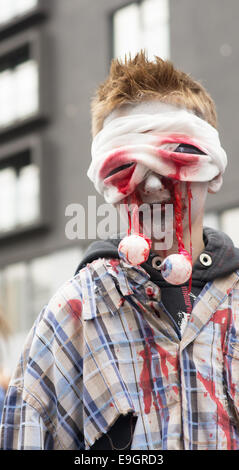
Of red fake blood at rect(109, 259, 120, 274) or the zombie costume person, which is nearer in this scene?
the zombie costume person

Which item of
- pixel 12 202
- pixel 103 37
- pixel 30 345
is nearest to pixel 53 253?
pixel 12 202

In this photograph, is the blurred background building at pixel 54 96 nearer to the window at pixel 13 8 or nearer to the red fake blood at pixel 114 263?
the window at pixel 13 8

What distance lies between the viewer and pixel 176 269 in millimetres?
2127

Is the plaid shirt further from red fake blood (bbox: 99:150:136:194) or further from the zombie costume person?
red fake blood (bbox: 99:150:136:194)

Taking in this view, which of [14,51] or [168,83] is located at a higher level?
[14,51]

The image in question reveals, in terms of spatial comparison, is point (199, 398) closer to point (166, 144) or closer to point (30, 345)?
point (30, 345)

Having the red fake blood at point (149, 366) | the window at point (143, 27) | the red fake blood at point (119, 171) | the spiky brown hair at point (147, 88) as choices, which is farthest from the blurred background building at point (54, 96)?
the red fake blood at point (149, 366)

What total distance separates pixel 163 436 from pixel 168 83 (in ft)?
3.41

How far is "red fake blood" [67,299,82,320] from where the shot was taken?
7.70ft

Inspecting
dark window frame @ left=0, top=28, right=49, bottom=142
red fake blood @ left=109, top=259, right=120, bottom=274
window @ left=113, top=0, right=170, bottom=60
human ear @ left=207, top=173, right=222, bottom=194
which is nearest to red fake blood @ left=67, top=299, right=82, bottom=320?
red fake blood @ left=109, top=259, right=120, bottom=274

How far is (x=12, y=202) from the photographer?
46.0 ft

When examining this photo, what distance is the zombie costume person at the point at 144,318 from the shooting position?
85.0 inches

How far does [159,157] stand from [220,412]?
0.73m

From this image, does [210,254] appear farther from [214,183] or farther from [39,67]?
[39,67]
